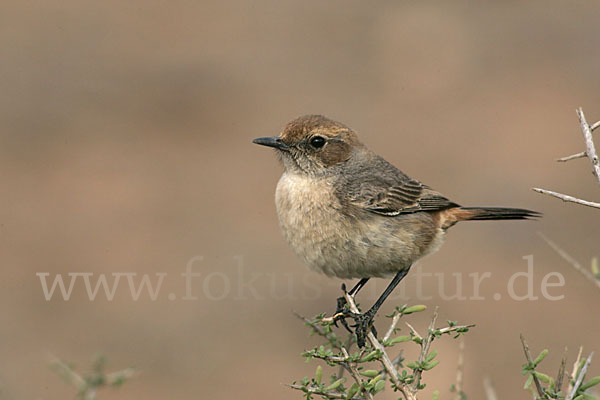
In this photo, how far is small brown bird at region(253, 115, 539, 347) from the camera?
5160mm

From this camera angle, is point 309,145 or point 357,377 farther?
point 309,145

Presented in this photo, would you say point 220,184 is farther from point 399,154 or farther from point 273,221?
point 399,154

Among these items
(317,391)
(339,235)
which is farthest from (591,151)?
(339,235)

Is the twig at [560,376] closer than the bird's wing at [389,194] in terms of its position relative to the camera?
Yes

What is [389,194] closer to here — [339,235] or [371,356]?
[339,235]

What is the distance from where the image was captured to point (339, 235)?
5.15 meters

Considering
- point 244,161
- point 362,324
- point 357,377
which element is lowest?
point 244,161

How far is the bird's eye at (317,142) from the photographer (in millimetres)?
5738

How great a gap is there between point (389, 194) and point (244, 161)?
29.5ft

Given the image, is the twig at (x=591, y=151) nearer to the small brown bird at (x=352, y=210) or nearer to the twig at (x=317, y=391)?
the twig at (x=317, y=391)

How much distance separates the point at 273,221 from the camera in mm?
13062

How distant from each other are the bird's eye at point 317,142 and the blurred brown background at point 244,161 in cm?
424

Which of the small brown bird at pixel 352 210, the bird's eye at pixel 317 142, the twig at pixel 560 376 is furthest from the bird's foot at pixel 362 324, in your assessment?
the twig at pixel 560 376

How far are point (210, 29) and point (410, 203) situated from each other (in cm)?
1294
